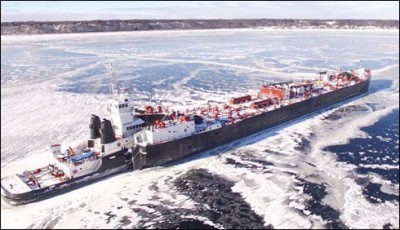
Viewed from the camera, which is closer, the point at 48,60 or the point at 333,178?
the point at 333,178

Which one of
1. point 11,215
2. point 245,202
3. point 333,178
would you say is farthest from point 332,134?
point 11,215

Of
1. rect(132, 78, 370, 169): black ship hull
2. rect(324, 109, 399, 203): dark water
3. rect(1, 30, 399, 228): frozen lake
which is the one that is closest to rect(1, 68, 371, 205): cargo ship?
rect(132, 78, 370, 169): black ship hull

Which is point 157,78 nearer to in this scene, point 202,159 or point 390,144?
point 202,159

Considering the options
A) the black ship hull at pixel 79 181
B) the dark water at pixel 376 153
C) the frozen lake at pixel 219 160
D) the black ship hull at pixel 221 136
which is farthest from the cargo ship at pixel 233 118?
the dark water at pixel 376 153

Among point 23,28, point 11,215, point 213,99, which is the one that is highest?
point 23,28

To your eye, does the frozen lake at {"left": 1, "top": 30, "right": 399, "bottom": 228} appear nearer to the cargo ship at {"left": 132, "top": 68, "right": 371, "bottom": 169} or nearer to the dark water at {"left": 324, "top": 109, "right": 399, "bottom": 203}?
the dark water at {"left": 324, "top": 109, "right": 399, "bottom": 203}

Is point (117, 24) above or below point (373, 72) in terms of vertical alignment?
above

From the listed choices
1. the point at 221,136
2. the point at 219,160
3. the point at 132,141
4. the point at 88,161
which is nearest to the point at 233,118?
the point at 221,136
